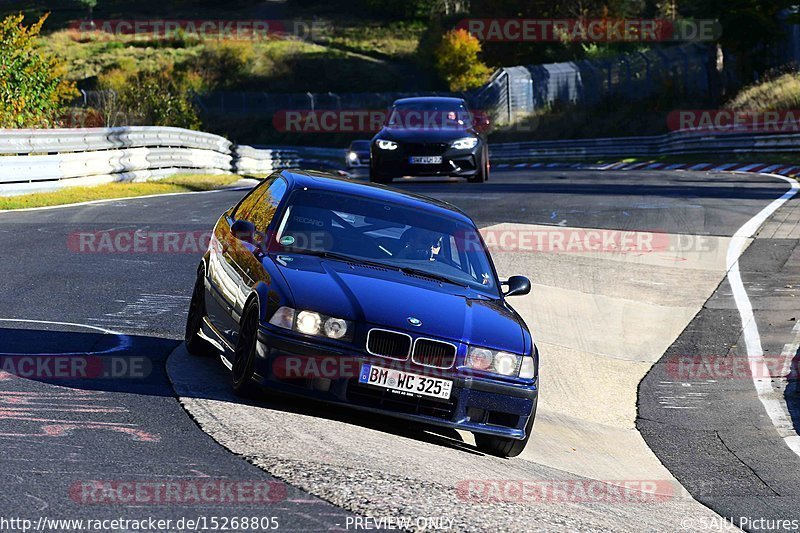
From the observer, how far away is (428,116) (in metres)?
22.6

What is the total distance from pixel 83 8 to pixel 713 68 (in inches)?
2358

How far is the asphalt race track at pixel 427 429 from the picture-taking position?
227 inches

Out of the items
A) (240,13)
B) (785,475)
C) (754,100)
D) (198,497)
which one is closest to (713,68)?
(754,100)

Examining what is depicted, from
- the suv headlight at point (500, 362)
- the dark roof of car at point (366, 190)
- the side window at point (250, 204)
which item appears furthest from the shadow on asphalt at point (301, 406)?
the dark roof of car at point (366, 190)

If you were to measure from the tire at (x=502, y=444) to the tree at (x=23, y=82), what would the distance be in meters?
19.1

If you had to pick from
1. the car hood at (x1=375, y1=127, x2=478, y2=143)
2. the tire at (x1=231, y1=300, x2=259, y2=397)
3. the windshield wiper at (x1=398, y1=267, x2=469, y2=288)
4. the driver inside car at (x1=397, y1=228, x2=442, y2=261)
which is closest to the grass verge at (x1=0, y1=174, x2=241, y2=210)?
the car hood at (x1=375, y1=127, x2=478, y2=143)

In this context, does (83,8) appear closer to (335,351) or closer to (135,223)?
(135,223)

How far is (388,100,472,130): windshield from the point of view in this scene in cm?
2247

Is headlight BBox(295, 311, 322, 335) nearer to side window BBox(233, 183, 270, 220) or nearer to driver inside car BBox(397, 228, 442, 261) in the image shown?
driver inside car BBox(397, 228, 442, 261)

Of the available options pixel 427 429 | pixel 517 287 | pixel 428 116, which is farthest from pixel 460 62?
pixel 427 429

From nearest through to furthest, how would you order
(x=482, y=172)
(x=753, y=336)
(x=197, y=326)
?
(x=197, y=326), (x=753, y=336), (x=482, y=172)

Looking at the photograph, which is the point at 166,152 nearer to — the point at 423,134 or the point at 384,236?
the point at 423,134

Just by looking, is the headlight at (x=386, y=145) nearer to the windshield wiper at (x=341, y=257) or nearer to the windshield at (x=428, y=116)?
the windshield at (x=428, y=116)

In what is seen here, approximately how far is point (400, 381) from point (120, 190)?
1779 cm
